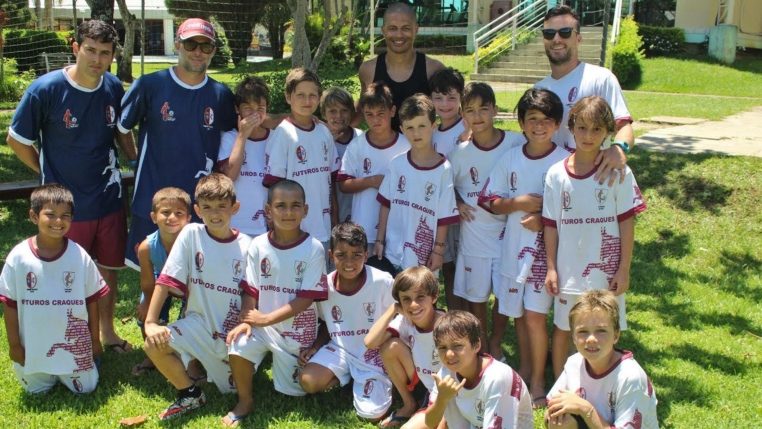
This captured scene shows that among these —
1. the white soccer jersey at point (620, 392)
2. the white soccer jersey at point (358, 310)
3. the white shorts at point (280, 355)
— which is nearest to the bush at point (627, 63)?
the white soccer jersey at point (358, 310)

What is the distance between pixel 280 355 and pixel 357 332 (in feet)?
1.53

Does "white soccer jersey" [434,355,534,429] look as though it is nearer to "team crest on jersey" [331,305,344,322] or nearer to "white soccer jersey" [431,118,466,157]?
"team crest on jersey" [331,305,344,322]

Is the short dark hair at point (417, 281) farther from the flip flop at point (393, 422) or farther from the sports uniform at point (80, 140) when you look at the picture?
the sports uniform at point (80, 140)

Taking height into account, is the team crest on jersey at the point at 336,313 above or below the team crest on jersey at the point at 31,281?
below

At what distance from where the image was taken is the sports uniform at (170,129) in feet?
15.2

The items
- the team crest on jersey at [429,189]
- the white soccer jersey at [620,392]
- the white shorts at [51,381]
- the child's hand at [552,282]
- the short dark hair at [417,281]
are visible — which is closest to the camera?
the white soccer jersey at [620,392]

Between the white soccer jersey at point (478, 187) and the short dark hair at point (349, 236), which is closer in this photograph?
the short dark hair at point (349, 236)

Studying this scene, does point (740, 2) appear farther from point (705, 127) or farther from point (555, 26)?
point (555, 26)

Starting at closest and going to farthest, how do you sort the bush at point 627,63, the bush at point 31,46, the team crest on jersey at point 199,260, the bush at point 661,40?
1. the team crest on jersey at point 199,260
2. the bush at point 627,63
3. the bush at point 31,46
4. the bush at point 661,40

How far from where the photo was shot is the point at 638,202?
3998 millimetres

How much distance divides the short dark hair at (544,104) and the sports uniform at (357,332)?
125cm

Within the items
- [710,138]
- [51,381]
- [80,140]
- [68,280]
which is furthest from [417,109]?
[710,138]

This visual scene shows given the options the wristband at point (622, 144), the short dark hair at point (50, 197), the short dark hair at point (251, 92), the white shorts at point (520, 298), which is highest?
the short dark hair at point (251, 92)

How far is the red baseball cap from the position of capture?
4.54 meters
